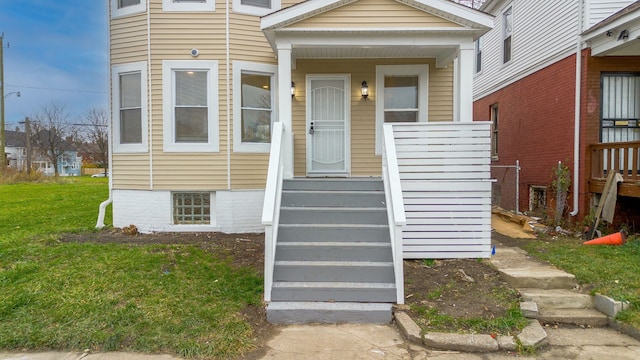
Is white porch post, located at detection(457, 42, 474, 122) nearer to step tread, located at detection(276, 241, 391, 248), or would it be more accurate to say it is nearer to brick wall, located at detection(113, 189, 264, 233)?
step tread, located at detection(276, 241, 391, 248)

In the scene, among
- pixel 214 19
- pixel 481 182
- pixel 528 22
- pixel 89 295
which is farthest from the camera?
pixel 528 22

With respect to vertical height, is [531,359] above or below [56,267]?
below

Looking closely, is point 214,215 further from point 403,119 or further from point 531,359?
point 531,359

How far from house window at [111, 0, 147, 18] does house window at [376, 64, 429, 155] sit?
474cm

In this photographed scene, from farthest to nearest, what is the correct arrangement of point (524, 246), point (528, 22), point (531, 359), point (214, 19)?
point (528, 22) < point (214, 19) < point (524, 246) < point (531, 359)

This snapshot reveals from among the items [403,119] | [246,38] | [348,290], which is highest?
[246,38]

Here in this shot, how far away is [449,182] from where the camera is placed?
581 cm

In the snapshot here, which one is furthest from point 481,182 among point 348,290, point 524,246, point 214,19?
point 214,19

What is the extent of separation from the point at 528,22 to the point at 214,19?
8092 mm

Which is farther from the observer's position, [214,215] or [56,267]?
[214,215]

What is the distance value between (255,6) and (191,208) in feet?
13.7

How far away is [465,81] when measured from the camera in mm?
6441

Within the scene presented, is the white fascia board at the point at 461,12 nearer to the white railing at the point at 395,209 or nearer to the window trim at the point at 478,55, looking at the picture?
the white railing at the point at 395,209

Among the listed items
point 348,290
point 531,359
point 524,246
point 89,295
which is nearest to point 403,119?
point 524,246
